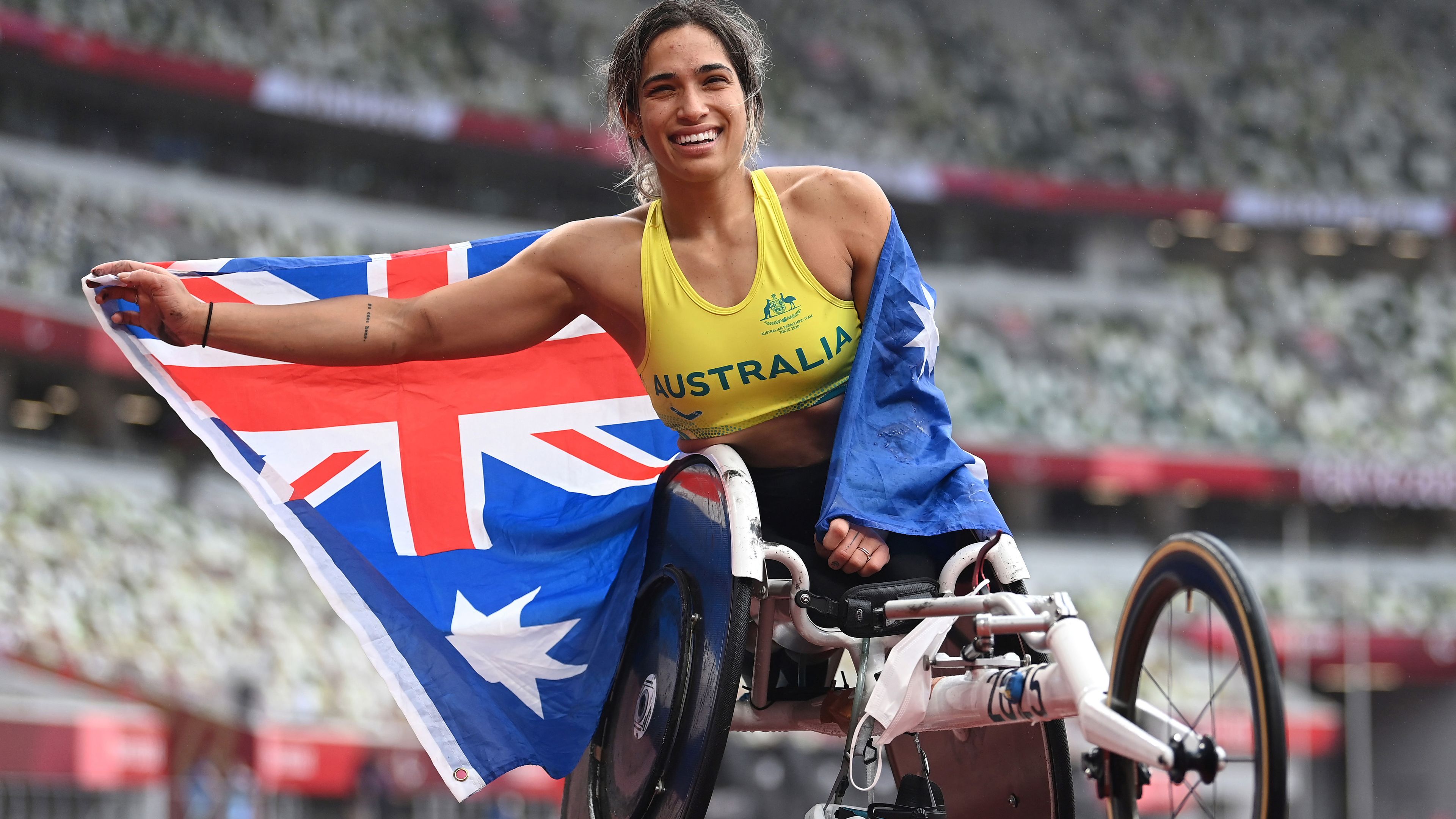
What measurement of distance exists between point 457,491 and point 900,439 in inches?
53.3

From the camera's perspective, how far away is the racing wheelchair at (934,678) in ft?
7.72

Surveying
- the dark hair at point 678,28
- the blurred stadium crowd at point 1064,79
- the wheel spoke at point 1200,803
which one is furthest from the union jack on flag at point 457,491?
the blurred stadium crowd at point 1064,79

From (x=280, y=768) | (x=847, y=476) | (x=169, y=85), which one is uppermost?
(x=169, y=85)

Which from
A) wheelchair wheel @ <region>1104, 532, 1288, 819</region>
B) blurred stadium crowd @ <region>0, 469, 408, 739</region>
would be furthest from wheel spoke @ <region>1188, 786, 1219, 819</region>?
blurred stadium crowd @ <region>0, 469, 408, 739</region>

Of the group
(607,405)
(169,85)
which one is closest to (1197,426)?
(169,85)

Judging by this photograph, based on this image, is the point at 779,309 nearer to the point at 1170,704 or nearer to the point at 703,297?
the point at 703,297

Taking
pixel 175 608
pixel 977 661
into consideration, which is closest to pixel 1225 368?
pixel 175 608

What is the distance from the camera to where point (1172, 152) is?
100ft

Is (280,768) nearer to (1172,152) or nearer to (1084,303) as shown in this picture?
(1084,303)

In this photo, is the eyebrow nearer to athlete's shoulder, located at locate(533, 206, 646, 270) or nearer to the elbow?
athlete's shoulder, located at locate(533, 206, 646, 270)

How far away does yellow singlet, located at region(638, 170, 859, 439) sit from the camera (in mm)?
2980

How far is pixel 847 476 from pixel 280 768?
11958mm

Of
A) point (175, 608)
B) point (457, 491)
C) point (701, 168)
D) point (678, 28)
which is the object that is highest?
point (678, 28)

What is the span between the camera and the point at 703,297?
9.92 feet
